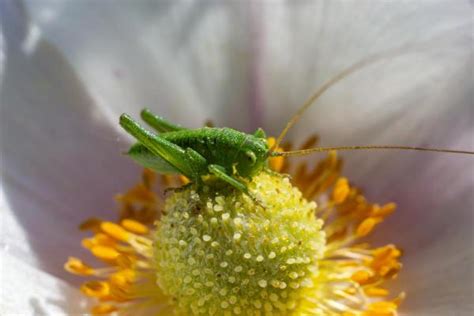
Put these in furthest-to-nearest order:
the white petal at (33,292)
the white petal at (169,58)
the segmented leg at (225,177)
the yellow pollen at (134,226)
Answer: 1. the white petal at (169,58)
2. the yellow pollen at (134,226)
3. the white petal at (33,292)
4. the segmented leg at (225,177)

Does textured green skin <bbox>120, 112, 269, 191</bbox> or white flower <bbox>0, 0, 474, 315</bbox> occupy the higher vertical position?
white flower <bbox>0, 0, 474, 315</bbox>

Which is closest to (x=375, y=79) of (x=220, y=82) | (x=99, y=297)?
(x=220, y=82)

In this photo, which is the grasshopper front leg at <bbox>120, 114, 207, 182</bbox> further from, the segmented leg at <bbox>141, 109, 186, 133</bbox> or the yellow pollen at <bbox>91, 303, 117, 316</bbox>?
the yellow pollen at <bbox>91, 303, 117, 316</bbox>

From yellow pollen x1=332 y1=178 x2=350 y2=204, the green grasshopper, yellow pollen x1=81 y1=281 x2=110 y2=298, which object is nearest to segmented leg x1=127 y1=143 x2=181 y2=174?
the green grasshopper

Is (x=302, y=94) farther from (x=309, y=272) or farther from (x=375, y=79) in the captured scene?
(x=309, y=272)

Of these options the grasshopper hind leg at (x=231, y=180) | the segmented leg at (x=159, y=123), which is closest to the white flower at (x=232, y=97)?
the segmented leg at (x=159, y=123)

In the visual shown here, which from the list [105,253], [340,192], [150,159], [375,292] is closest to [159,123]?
[150,159]

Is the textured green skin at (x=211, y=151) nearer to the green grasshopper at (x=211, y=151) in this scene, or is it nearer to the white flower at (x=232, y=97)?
the green grasshopper at (x=211, y=151)
